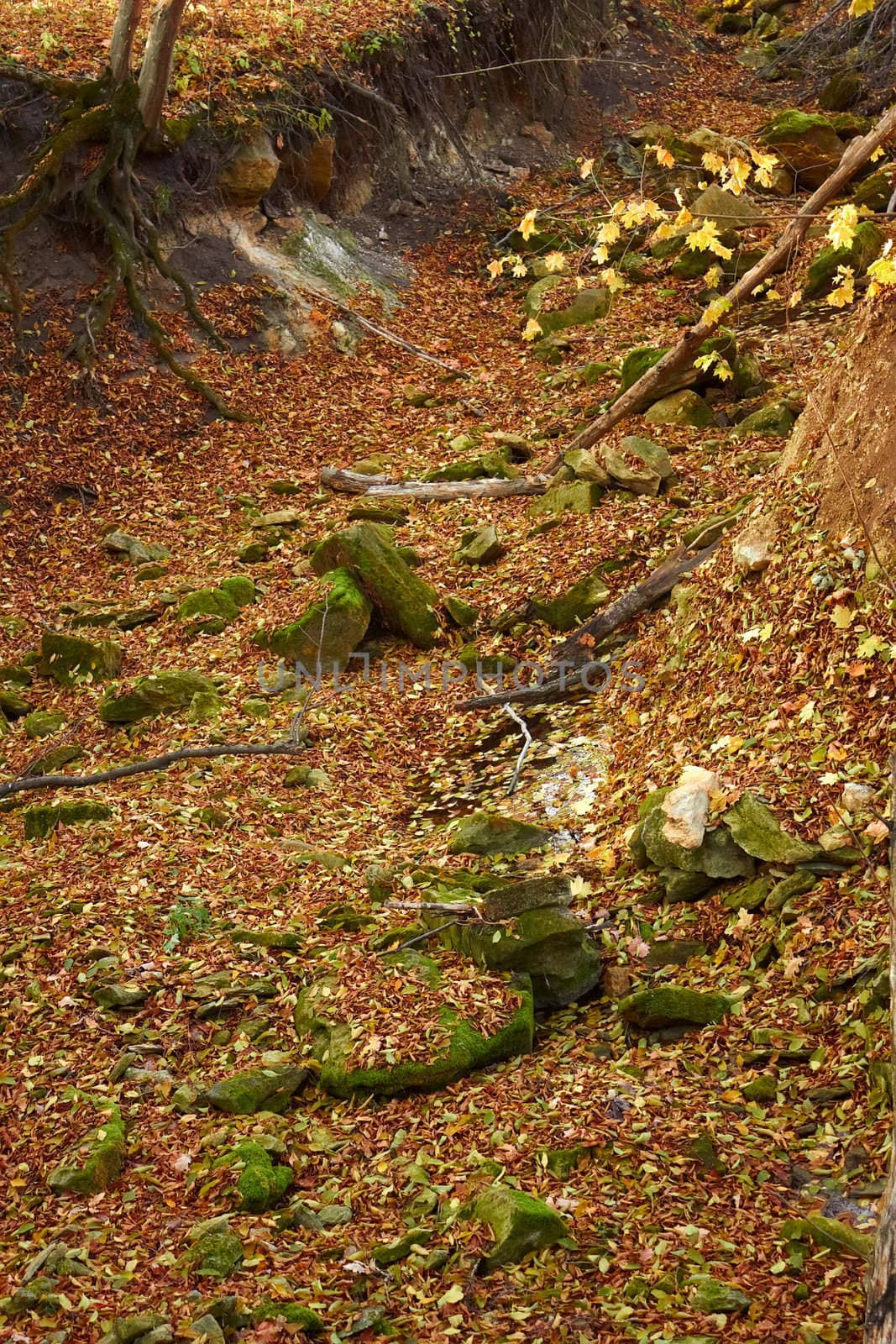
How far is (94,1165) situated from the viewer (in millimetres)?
4406

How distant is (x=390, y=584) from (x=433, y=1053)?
16.3 feet

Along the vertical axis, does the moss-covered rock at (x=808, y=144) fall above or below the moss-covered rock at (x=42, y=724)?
above

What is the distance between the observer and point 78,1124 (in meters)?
4.71

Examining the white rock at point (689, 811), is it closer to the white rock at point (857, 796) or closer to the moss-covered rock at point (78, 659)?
the white rock at point (857, 796)

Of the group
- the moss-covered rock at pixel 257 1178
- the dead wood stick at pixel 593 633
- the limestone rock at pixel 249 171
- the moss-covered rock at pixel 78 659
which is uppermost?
the limestone rock at pixel 249 171

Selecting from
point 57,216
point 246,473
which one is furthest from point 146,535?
point 57,216

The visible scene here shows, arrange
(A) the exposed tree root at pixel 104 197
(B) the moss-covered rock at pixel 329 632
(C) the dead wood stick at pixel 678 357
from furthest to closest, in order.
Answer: (A) the exposed tree root at pixel 104 197
(B) the moss-covered rock at pixel 329 632
(C) the dead wood stick at pixel 678 357

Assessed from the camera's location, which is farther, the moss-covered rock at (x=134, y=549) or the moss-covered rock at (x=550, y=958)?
the moss-covered rock at (x=134, y=549)

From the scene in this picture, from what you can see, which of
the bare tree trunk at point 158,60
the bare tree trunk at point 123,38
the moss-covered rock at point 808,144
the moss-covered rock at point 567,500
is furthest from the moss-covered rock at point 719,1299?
the moss-covered rock at point 808,144

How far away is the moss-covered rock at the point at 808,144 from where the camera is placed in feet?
50.8

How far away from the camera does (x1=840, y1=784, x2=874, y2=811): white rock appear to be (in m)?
5.00

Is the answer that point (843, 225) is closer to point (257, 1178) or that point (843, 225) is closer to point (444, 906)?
point (444, 906)

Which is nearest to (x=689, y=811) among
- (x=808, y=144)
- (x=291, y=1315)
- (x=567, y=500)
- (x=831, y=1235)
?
(x=831, y=1235)

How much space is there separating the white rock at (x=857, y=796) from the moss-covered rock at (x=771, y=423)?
5.82 meters
